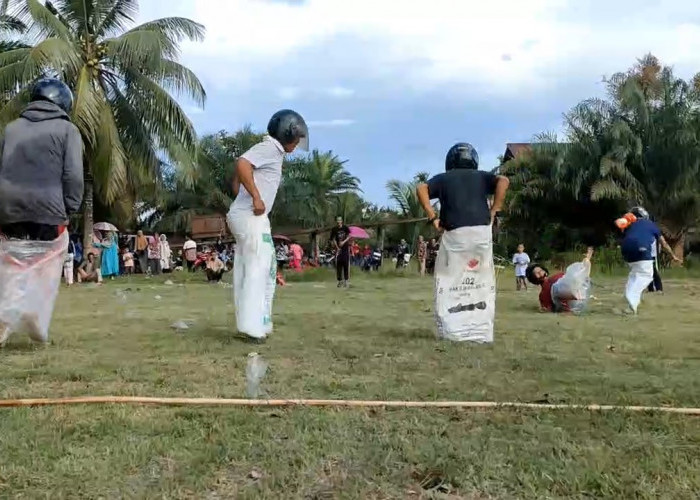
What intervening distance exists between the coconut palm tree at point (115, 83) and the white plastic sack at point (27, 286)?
16011 millimetres

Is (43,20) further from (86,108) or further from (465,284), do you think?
(465,284)

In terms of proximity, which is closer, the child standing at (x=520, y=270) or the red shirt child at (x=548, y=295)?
the red shirt child at (x=548, y=295)

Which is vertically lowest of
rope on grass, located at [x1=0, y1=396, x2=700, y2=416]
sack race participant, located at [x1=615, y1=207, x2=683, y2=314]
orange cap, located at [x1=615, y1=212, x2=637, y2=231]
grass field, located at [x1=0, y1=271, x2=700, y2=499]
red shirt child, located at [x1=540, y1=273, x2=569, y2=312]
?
grass field, located at [x1=0, y1=271, x2=700, y2=499]

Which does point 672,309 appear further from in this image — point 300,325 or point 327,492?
point 327,492

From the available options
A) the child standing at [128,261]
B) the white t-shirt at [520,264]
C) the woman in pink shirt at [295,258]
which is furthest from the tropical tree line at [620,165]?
the child standing at [128,261]

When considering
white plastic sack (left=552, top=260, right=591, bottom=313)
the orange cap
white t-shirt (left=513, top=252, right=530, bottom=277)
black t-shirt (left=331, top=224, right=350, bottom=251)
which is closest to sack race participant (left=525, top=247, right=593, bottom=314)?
white plastic sack (left=552, top=260, right=591, bottom=313)

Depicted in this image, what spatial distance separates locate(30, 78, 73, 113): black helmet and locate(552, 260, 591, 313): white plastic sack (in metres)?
6.25

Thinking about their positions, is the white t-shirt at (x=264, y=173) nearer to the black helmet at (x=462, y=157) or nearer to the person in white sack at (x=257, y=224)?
the person in white sack at (x=257, y=224)

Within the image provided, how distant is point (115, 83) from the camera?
23.3m

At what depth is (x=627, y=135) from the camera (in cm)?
2853

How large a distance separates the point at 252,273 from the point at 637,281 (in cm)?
583

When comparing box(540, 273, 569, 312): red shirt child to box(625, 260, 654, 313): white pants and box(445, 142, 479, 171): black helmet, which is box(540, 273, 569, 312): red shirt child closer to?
box(625, 260, 654, 313): white pants

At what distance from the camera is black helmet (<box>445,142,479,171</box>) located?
6961mm

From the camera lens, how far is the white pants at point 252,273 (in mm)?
6230
